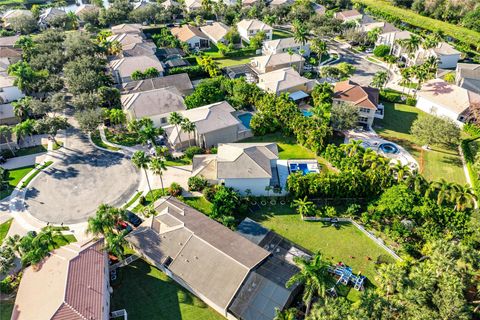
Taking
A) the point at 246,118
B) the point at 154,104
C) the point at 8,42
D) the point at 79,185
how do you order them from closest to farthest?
the point at 79,185
the point at 154,104
the point at 246,118
the point at 8,42

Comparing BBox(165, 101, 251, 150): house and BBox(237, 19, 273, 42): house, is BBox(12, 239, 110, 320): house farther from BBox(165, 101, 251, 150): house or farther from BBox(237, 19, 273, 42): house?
BBox(237, 19, 273, 42): house

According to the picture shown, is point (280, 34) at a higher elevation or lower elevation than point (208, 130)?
lower

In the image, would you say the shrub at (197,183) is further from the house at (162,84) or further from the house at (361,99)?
the house at (361,99)

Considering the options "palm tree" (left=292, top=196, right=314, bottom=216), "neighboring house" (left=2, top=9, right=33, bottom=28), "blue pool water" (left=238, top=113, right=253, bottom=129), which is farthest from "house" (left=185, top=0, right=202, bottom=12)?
"palm tree" (left=292, top=196, right=314, bottom=216)

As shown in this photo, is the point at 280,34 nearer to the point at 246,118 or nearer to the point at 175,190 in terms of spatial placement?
the point at 246,118

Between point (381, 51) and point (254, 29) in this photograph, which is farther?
point (254, 29)

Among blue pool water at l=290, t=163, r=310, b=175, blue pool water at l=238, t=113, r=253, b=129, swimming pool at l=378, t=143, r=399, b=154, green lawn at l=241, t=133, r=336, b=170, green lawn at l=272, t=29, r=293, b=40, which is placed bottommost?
swimming pool at l=378, t=143, r=399, b=154

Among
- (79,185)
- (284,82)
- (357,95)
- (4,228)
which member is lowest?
(79,185)

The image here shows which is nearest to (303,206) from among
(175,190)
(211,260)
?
(211,260)

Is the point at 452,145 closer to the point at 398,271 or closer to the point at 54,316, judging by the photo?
the point at 398,271
